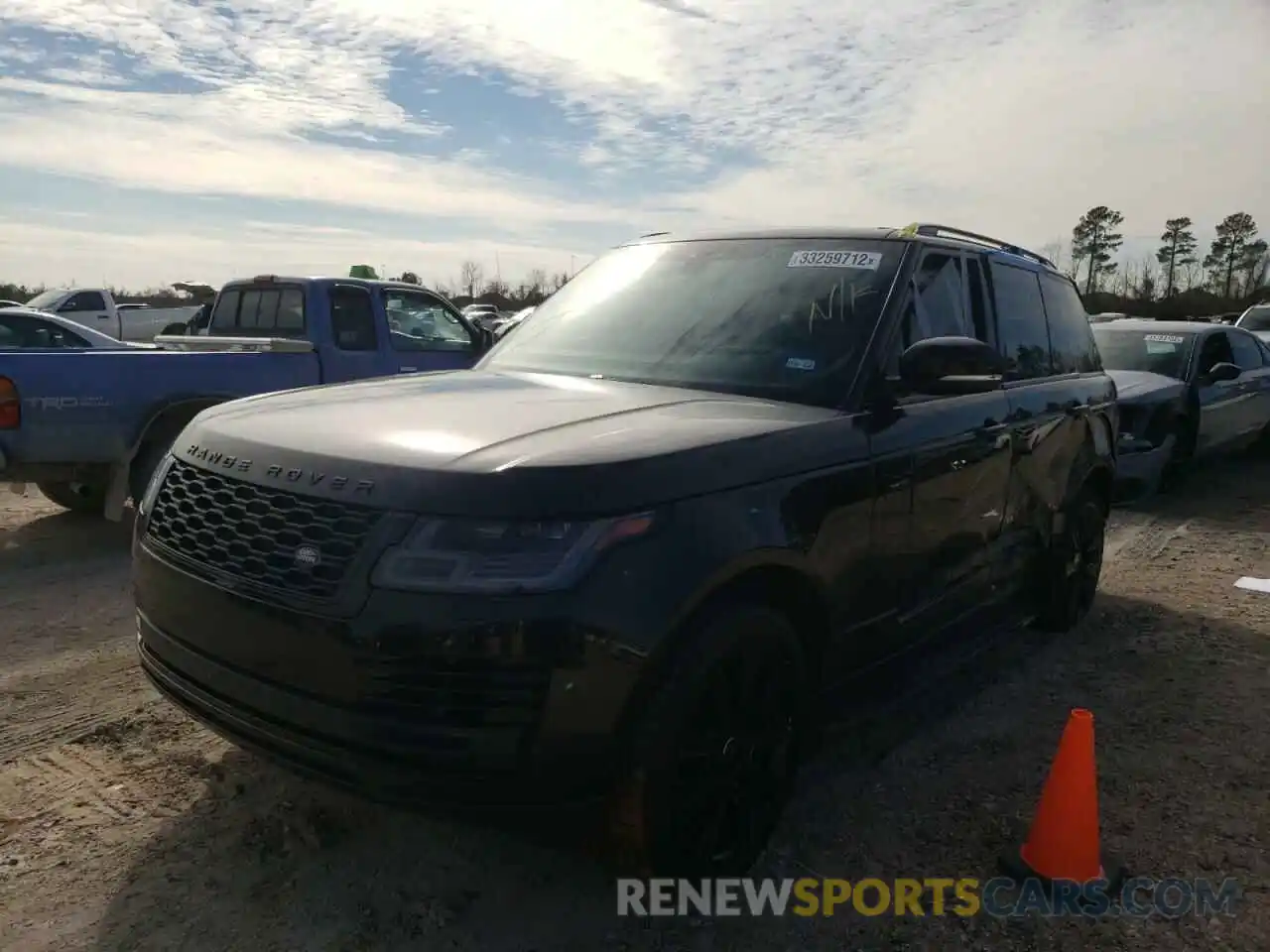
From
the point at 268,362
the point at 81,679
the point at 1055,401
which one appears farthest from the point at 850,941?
the point at 268,362

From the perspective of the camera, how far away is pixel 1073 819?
2941mm

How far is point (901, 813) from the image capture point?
11.1 feet

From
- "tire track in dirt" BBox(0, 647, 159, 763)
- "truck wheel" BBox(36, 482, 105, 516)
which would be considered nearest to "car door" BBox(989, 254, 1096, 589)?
"tire track in dirt" BBox(0, 647, 159, 763)

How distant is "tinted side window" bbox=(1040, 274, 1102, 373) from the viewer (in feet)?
16.4

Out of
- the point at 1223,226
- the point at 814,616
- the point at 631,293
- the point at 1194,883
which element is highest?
the point at 1223,226

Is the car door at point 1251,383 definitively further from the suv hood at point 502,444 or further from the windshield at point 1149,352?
the suv hood at point 502,444

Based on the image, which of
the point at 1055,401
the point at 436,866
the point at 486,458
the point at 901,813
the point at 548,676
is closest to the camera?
the point at 548,676

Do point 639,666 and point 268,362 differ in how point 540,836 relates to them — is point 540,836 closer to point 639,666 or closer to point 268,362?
point 639,666

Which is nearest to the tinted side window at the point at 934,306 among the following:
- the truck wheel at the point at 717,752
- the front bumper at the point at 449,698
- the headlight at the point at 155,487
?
the truck wheel at the point at 717,752

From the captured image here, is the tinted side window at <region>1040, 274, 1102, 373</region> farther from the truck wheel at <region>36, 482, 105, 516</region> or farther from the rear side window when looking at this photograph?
the truck wheel at <region>36, 482, 105, 516</region>

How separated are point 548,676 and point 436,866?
1055 mm

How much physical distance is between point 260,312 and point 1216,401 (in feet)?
30.7

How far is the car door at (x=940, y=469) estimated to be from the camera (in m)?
3.32

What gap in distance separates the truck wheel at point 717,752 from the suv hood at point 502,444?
42cm
